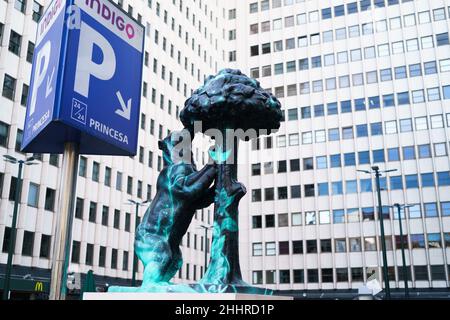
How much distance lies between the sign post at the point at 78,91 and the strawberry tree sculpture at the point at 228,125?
1.12 m

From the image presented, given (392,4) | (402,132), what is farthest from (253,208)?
(392,4)

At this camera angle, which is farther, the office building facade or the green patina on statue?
the office building facade

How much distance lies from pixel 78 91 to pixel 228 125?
2.45 meters

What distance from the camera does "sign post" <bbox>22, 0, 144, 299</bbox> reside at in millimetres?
7223

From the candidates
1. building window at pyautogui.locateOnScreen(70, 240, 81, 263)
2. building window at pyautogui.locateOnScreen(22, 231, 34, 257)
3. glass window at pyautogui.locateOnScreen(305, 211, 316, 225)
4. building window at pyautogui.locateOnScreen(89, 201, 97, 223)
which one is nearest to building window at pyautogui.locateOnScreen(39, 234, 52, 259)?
building window at pyautogui.locateOnScreen(22, 231, 34, 257)

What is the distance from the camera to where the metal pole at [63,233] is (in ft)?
22.1

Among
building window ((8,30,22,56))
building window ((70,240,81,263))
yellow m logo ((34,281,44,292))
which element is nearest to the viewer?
yellow m logo ((34,281,44,292))

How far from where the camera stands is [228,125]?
8.70 m

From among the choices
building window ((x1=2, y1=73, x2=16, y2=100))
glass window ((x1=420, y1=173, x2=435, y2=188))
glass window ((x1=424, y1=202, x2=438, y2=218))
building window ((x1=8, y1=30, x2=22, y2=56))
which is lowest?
glass window ((x1=424, y1=202, x2=438, y2=218))

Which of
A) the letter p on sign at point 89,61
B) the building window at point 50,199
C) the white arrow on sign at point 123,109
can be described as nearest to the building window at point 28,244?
the building window at point 50,199

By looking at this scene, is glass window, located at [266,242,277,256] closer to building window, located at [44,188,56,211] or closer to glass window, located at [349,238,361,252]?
glass window, located at [349,238,361,252]

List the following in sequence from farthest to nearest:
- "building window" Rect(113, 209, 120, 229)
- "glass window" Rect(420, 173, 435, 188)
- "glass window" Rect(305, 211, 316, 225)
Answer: "glass window" Rect(305, 211, 316, 225), "glass window" Rect(420, 173, 435, 188), "building window" Rect(113, 209, 120, 229)

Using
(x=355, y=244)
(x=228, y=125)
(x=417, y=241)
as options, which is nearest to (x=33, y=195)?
(x=228, y=125)

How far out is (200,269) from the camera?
183 feet
